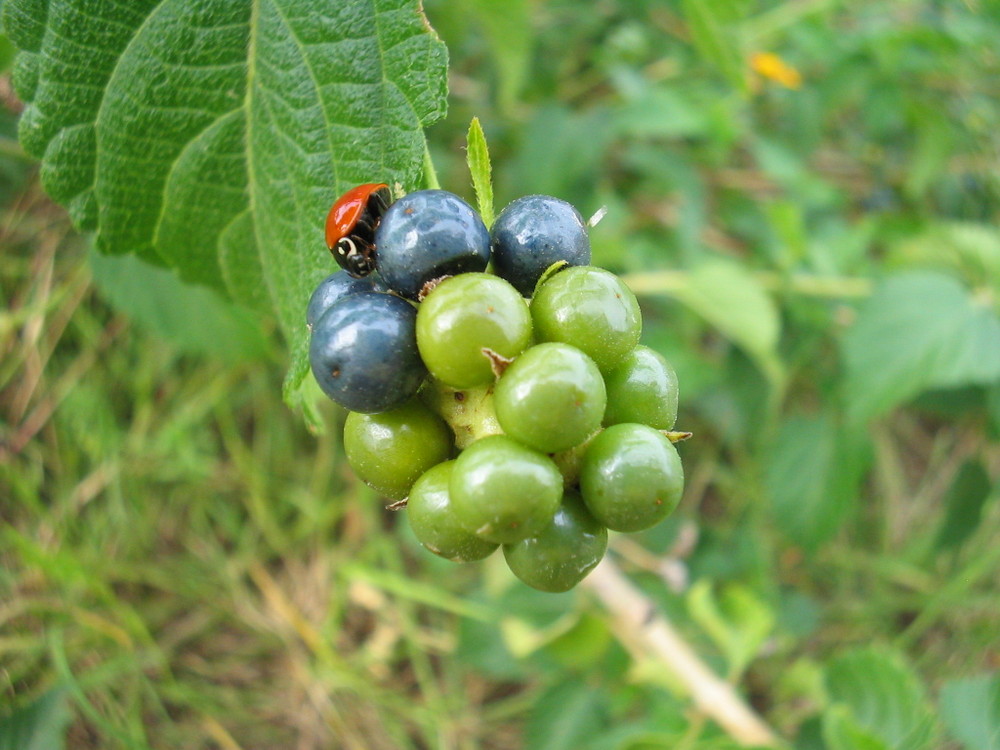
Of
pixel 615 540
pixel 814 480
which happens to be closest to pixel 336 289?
pixel 615 540

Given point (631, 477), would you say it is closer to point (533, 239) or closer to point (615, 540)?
point (533, 239)

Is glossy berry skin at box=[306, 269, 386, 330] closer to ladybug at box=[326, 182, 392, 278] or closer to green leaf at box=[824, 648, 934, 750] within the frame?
ladybug at box=[326, 182, 392, 278]

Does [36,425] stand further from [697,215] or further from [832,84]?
[832,84]

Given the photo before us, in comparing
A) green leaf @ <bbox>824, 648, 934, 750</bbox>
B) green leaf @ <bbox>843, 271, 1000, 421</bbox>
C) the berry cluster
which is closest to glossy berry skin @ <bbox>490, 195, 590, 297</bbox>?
the berry cluster

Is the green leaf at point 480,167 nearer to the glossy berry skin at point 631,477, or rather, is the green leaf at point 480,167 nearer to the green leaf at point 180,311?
the glossy berry skin at point 631,477

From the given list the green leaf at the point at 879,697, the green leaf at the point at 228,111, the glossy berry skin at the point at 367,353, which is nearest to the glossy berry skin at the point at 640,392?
the glossy berry skin at the point at 367,353

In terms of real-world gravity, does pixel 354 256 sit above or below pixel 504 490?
above
